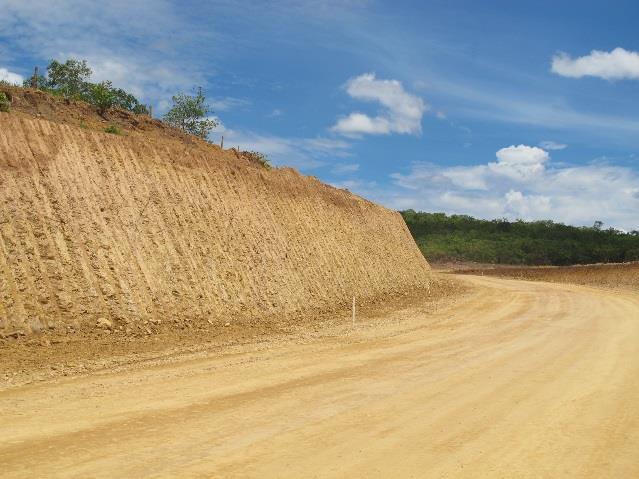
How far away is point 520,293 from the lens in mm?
31391

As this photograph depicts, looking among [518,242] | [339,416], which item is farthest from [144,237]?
[518,242]

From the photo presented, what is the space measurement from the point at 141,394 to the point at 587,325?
616 inches

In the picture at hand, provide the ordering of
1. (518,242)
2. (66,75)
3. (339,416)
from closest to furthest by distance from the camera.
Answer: (339,416) < (66,75) < (518,242)

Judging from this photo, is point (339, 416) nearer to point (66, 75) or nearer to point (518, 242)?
point (66, 75)

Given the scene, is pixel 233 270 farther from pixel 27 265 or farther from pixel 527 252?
pixel 527 252

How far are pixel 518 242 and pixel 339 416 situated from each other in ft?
257

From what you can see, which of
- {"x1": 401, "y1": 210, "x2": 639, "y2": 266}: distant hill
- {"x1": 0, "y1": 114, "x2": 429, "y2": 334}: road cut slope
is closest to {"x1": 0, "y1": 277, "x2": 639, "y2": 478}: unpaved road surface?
{"x1": 0, "y1": 114, "x2": 429, "y2": 334}: road cut slope

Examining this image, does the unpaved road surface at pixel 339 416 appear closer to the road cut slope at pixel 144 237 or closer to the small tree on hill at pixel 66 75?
the road cut slope at pixel 144 237

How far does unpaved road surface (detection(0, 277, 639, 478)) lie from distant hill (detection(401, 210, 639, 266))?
65.3 m

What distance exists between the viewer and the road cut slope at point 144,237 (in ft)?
40.5

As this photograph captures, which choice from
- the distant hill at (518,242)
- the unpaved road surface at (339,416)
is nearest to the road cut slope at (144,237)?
the unpaved road surface at (339,416)

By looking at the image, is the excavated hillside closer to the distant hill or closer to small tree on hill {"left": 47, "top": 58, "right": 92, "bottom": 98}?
small tree on hill {"left": 47, "top": 58, "right": 92, "bottom": 98}

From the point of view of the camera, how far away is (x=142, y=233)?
50.1 feet

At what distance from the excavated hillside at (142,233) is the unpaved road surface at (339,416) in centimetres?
357
